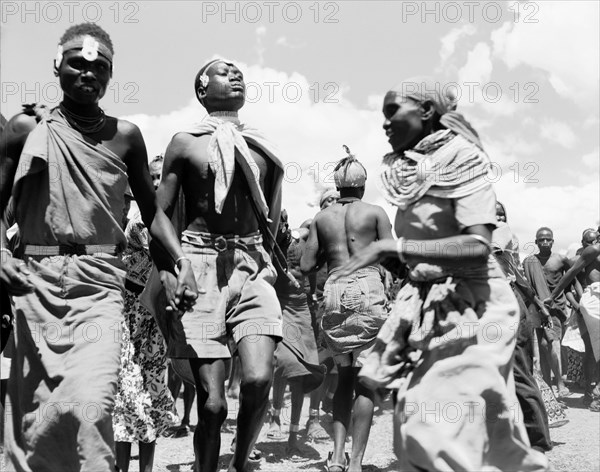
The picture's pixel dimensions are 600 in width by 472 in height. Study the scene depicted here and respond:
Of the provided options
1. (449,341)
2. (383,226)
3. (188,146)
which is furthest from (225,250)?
(383,226)

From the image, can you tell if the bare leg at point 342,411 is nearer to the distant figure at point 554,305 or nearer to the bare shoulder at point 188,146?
the bare shoulder at point 188,146

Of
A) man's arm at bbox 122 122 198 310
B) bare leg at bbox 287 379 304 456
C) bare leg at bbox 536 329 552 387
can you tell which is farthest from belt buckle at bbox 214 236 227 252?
bare leg at bbox 536 329 552 387

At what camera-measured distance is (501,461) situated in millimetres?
3262

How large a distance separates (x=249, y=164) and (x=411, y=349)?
1.67 meters

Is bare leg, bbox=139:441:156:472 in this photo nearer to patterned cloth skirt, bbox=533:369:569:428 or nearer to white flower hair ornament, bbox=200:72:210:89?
white flower hair ornament, bbox=200:72:210:89

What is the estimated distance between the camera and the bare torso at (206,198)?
15.3 feet

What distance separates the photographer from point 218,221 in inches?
183

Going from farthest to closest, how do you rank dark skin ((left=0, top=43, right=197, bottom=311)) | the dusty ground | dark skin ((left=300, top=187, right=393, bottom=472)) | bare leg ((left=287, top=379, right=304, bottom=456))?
bare leg ((left=287, top=379, right=304, bottom=456)), the dusty ground, dark skin ((left=300, top=187, right=393, bottom=472)), dark skin ((left=0, top=43, right=197, bottom=311))

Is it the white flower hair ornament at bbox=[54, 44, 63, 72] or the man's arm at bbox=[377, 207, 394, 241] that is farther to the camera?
the man's arm at bbox=[377, 207, 394, 241]

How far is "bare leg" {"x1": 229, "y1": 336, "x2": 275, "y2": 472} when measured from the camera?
4.32m

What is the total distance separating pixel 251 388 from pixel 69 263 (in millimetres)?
1180

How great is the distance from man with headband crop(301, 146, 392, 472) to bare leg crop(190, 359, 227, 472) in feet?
6.48


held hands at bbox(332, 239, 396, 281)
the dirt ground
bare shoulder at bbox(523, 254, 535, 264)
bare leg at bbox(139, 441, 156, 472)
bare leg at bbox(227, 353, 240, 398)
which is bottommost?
bare leg at bbox(227, 353, 240, 398)

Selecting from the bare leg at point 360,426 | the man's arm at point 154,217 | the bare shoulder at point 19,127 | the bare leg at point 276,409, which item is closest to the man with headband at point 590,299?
the bare leg at point 276,409
